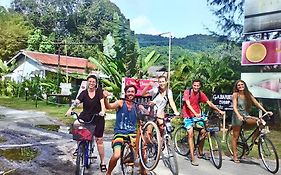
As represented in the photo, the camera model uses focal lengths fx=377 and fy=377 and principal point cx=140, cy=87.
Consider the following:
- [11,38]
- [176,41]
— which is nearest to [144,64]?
[176,41]

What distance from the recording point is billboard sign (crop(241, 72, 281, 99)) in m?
13.3

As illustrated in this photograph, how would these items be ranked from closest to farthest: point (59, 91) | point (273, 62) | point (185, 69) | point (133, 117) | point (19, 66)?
point (133, 117) → point (273, 62) → point (185, 69) → point (59, 91) → point (19, 66)

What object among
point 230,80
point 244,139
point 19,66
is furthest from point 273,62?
point 19,66

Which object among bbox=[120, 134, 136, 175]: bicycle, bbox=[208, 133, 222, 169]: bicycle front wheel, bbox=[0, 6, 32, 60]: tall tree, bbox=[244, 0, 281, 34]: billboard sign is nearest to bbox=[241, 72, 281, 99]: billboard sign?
bbox=[244, 0, 281, 34]: billboard sign

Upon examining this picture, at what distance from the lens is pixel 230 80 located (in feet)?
56.0

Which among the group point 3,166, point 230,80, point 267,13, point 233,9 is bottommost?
point 3,166

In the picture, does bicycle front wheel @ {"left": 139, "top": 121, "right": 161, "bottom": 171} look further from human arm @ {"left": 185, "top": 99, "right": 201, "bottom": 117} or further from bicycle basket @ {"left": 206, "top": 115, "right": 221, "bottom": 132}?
bicycle basket @ {"left": 206, "top": 115, "right": 221, "bottom": 132}

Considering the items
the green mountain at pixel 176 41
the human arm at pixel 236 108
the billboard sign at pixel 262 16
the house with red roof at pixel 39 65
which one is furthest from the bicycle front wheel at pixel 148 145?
the house with red roof at pixel 39 65

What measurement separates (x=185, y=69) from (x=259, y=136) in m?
12.1

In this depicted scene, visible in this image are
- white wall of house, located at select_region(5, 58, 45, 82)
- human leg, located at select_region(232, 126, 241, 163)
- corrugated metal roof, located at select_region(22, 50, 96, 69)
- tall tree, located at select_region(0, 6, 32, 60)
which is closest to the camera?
human leg, located at select_region(232, 126, 241, 163)

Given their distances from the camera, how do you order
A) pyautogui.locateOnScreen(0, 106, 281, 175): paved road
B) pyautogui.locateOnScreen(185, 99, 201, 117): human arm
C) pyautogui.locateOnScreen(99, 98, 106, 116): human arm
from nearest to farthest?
pyautogui.locateOnScreen(99, 98, 106, 116): human arm < pyautogui.locateOnScreen(0, 106, 281, 175): paved road < pyautogui.locateOnScreen(185, 99, 201, 117): human arm

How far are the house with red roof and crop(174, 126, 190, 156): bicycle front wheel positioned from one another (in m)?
26.5

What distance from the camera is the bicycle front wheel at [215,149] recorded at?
729 centimetres

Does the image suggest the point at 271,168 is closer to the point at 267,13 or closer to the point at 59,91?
the point at 267,13
